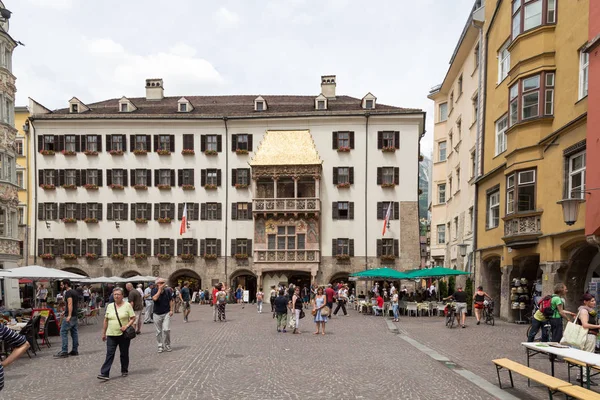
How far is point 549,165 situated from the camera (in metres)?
20.0

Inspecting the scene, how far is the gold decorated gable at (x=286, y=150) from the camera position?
149 feet

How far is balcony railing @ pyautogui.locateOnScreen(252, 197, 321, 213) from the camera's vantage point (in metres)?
44.7

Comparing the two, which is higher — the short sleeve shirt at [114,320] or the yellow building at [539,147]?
the yellow building at [539,147]

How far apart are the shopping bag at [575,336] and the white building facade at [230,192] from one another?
1328 inches

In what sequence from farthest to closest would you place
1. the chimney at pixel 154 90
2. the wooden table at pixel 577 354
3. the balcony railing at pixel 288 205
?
the chimney at pixel 154 90 < the balcony railing at pixel 288 205 < the wooden table at pixel 577 354

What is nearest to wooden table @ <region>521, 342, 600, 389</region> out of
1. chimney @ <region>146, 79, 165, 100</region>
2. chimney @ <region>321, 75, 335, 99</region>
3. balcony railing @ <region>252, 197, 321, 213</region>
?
balcony railing @ <region>252, 197, 321, 213</region>

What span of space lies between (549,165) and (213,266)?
3127 centimetres

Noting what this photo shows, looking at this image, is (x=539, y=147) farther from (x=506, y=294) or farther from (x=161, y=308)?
(x=161, y=308)

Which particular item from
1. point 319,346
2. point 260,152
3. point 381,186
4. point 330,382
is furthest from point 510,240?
point 260,152

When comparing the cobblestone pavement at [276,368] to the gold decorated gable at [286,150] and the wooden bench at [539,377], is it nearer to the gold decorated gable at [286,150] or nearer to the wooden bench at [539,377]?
the wooden bench at [539,377]

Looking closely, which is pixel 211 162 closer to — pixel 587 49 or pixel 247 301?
pixel 247 301

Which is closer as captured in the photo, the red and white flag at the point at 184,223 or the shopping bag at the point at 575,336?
the shopping bag at the point at 575,336

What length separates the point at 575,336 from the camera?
34.9 feet

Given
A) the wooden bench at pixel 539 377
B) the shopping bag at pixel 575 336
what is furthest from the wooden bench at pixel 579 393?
the shopping bag at pixel 575 336
